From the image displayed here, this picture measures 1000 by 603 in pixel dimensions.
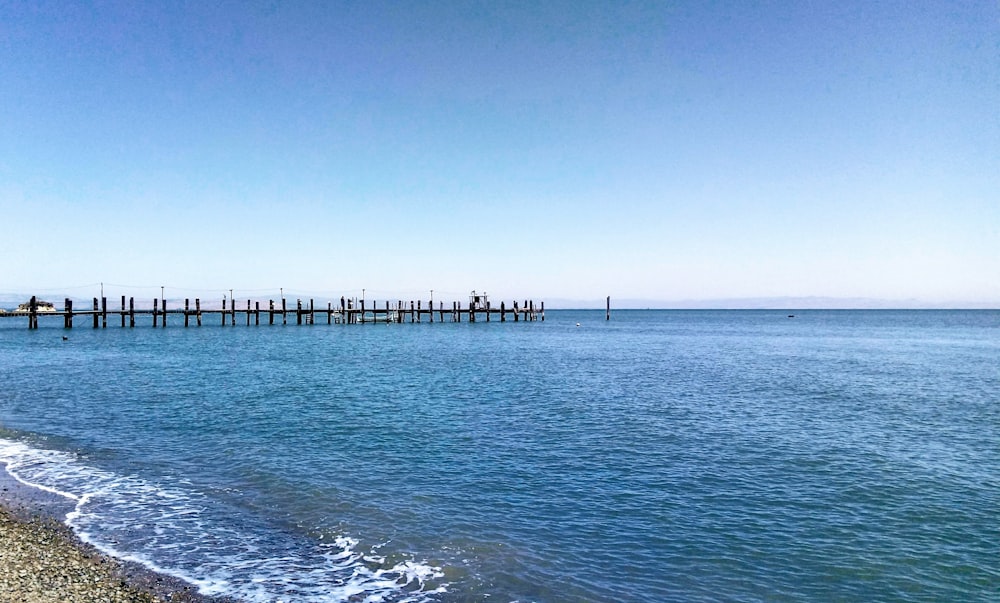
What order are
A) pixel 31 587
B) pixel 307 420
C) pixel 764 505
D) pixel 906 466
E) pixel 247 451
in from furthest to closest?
pixel 307 420 → pixel 247 451 → pixel 906 466 → pixel 764 505 → pixel 31 587

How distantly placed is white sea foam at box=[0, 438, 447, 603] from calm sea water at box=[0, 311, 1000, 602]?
54mm

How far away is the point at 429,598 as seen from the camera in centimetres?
910

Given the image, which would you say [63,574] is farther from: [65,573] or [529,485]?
[529,485]

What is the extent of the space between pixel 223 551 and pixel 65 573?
2.25 meters

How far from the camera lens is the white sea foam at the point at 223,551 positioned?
9.31 m

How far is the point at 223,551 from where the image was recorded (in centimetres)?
1069

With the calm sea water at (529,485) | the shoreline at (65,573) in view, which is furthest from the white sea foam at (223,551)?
the shoreline at (65,573)

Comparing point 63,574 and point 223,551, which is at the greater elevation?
point 63,574

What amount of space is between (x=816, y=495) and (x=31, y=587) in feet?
48.6

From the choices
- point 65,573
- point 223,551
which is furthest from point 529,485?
point 65,573

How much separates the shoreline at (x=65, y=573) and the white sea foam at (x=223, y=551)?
0.78ft

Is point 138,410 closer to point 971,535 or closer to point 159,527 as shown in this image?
point 159,527

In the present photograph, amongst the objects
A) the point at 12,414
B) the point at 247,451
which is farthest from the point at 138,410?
the point at 247,451

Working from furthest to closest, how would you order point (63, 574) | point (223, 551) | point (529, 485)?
point (529, 485) → point (223, 551) → point (63, 574)
